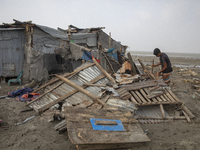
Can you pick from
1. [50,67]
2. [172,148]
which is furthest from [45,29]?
[172,148]

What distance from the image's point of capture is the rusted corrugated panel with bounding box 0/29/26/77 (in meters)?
8.70

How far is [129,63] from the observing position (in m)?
7.84

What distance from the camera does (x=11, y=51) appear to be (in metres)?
8.87

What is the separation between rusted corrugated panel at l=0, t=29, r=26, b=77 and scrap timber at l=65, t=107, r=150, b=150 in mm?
6807

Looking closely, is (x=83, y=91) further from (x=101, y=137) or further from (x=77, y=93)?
(x=101, y=137)

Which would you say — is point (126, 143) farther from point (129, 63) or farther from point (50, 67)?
point (50, 67)

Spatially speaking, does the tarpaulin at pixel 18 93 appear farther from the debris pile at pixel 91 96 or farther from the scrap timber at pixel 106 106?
the scrap timber at pixel 106 106

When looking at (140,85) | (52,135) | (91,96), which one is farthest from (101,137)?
(140,85)

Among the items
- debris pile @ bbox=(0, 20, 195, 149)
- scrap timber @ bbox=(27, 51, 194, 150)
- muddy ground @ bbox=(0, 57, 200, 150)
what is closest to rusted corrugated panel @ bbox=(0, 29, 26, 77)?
debris pile @ bbox=(0, 20, 195, 149)

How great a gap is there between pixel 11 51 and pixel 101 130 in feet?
27.2

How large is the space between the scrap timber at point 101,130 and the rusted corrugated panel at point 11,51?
6.81 metres

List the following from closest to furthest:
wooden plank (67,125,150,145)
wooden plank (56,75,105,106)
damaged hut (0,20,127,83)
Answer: wooden plank (67,125,150,145), wooden plank (56,75,105,106), damaged hut (0,20,127,83)

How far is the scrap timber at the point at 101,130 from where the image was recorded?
2982mm

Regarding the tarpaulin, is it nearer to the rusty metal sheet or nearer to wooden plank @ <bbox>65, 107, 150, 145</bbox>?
the rusty metal sheet
